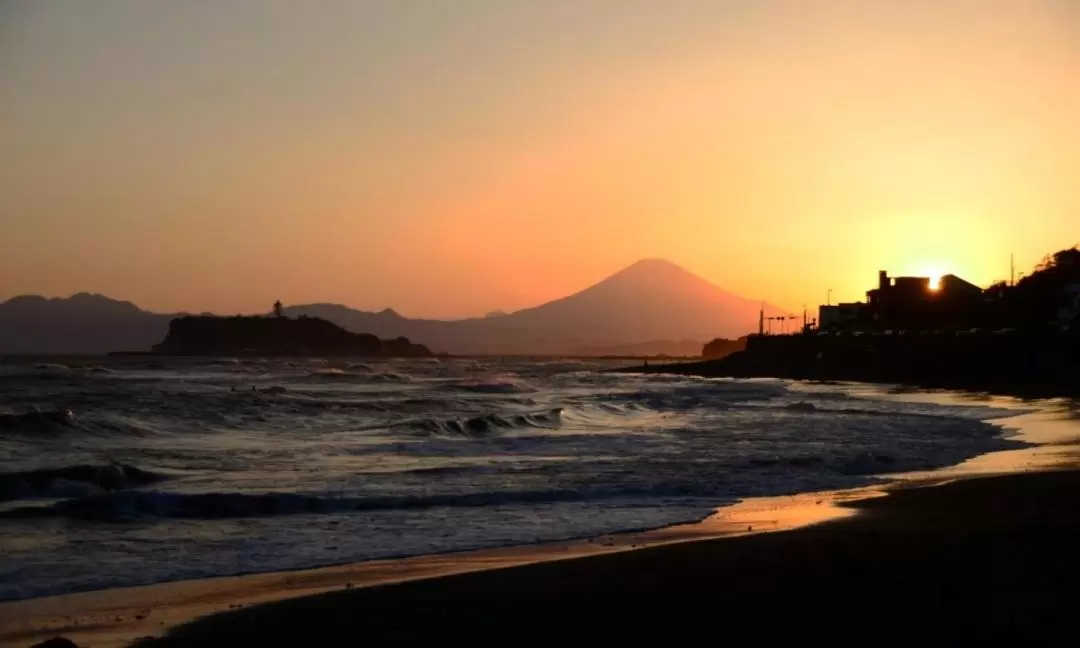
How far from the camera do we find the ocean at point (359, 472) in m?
10.8

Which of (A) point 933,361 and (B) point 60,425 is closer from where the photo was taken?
(B) point 60,425

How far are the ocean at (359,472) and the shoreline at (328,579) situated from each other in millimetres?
346

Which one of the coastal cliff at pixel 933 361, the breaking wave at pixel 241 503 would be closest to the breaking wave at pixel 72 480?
the breaking wave at pixel 241 503

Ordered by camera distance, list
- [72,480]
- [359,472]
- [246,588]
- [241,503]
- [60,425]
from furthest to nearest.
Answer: [60,425] → [359,472] → [72,480] → [241,503] → [246,588]

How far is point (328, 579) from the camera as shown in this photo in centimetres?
918

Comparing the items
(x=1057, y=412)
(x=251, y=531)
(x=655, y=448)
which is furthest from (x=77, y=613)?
(x=1057, y=412)

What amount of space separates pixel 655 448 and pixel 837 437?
200 inches

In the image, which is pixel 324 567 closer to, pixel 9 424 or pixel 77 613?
pixel 77 613

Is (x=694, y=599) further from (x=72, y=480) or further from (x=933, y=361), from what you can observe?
(x=933, y=361)

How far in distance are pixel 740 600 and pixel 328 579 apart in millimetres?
3565

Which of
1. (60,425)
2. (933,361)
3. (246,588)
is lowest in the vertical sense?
(246,588)

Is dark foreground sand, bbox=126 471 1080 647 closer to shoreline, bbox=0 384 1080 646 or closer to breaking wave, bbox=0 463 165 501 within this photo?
A: shoreline, bbox=0 384 1080 646

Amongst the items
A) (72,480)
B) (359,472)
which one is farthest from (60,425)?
(359,472)

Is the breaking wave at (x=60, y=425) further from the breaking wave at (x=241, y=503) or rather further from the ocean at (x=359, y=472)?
the breaking wave at (x=241, y=503)
